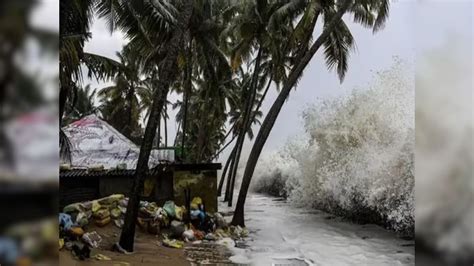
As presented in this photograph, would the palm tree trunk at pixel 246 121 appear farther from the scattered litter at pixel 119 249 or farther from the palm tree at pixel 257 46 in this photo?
the scattered litter at pixel 119 249

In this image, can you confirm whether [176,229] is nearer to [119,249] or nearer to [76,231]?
[119,249]

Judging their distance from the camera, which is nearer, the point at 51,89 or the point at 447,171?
the point at 51,89

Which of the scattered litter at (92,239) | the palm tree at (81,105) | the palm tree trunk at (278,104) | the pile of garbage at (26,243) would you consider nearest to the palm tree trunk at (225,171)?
the palm tree trunk at (278,104)

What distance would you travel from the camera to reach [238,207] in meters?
3.28

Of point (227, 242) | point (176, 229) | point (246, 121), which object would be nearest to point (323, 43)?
point (246, 121)

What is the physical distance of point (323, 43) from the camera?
3.19m

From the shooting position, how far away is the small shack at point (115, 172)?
287cm

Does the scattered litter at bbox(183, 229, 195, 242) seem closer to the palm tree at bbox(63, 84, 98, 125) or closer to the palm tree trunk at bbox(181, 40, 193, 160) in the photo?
the palm tree trunk at bbox(181, 40, 193, 160)

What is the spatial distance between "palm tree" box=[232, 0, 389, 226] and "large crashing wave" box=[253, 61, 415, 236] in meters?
0.13

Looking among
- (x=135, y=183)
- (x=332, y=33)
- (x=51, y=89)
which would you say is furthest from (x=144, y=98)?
(x=51, y=89)

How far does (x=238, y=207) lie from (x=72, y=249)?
1145 millimetres

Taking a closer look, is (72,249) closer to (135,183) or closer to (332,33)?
(135,183)

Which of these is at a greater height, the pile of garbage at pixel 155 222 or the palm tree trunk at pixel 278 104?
the palm tree trunk at pixel 278 104

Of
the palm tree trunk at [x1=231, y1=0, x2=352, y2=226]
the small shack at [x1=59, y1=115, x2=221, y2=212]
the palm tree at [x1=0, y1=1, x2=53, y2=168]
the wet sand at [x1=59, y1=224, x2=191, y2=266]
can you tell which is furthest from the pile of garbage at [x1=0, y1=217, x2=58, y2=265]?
the palm tree trunk at [x1=231, y1=0, x2=352, y2=226]
